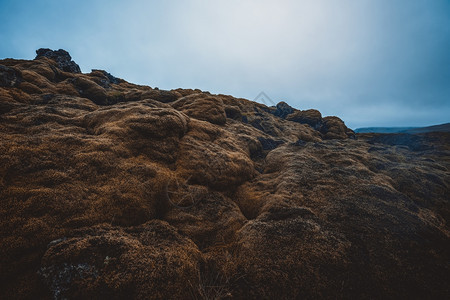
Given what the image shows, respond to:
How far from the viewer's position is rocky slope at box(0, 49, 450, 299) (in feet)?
11.6

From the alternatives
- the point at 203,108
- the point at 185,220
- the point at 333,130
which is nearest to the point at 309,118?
the point at 333,130

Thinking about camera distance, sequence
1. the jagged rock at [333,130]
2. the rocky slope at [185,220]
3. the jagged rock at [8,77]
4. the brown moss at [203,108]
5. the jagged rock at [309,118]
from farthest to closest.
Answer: the jagged rock at [309,118]
the jagged rock at [333,130]
the brown moss at [203,108]
the jagged rock at [8,77]
the rocky slope at [185,220]

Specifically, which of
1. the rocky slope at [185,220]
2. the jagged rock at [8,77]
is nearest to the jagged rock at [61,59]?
the jagged rock at [8,77]

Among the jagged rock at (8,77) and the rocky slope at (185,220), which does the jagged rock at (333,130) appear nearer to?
the rocky slope at (185,220)

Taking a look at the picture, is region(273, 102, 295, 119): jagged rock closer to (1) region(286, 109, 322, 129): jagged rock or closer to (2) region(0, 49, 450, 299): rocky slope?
(1) region(286, 109, 322, 129): jagged rock

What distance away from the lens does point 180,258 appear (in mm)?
4156

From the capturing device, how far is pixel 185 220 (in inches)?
228

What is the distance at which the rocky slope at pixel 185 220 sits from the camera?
355 centimetres

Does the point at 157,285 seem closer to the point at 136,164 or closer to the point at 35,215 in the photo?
the point at 35,215

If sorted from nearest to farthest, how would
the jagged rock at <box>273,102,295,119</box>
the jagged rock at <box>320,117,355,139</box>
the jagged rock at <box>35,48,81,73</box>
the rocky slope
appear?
the rocky slope → the jagged rock at <box>35,48,81,73</box> → the jagged rock at <box>320,117,355,139</box> → the jagged rock at <box>273,102,295,119</box>

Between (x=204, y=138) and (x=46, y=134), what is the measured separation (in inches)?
281

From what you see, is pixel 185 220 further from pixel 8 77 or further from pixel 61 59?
pixel 61 59

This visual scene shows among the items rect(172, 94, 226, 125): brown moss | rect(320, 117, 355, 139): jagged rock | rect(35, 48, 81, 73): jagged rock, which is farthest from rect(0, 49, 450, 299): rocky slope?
rect(35, 48, 81, 73): jagged rock

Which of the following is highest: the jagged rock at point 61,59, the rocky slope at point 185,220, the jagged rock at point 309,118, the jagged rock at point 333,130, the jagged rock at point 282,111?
the jagged rock at point 61,59
